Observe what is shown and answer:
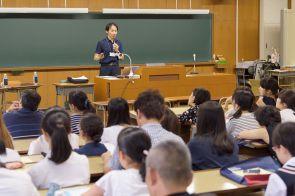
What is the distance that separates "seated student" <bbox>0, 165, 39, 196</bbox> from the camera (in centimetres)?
221

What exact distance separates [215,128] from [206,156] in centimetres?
20

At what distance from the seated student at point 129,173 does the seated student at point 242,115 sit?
2.04 metres

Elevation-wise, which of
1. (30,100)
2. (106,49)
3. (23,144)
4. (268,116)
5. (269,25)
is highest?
(269,25)

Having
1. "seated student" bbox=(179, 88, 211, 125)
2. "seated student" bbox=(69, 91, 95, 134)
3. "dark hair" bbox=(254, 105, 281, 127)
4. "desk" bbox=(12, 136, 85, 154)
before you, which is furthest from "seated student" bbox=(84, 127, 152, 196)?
"seated student" bbox=(179, 88, 211, 125)

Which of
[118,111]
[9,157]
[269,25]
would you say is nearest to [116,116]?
[118,111]

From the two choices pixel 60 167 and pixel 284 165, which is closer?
pixel 284 165

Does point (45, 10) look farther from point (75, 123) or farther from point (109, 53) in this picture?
point (75, 123)

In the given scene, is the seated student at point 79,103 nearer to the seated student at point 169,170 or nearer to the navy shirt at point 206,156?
the navy shirt at point 206,156

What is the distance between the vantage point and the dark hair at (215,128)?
3133 mm

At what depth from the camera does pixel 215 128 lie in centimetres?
318

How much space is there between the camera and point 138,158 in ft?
7.41

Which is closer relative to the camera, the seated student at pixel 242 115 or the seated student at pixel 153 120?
the seated student at pixel 153 120

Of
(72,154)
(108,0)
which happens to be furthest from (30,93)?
(108,0)

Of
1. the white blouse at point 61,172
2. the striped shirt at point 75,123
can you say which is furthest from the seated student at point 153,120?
the striped shirt at point 75,123
